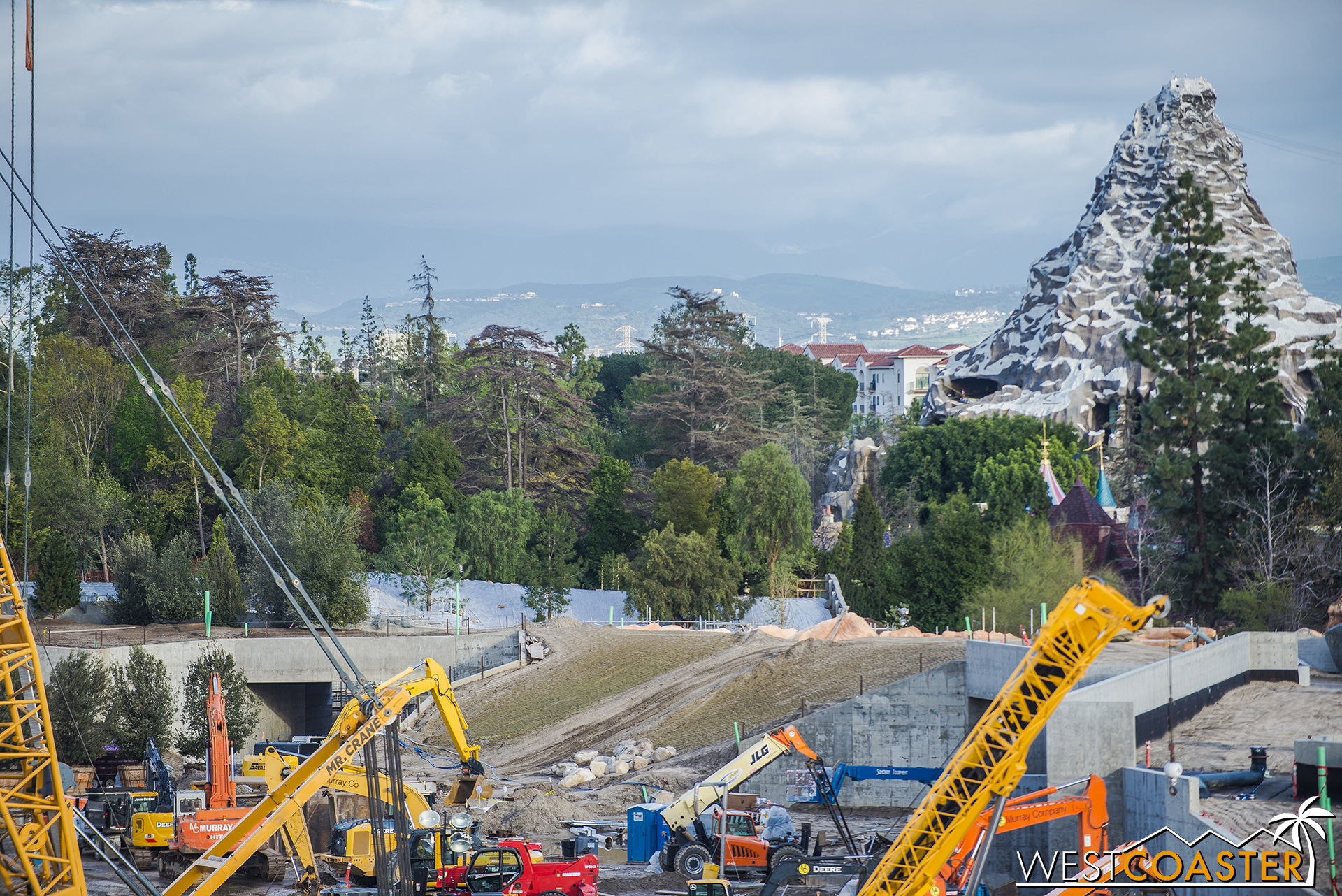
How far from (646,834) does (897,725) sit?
1079 centimetres

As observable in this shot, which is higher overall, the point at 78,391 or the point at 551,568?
the point at 78,391

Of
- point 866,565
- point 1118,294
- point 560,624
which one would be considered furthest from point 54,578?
point 1118,294

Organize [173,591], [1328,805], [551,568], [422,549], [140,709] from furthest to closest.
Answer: [422,549] → [551,568] → [173,591] → [140,709] → [1328,805]

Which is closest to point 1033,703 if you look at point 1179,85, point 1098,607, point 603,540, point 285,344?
point 1098,607

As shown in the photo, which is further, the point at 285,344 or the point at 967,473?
the point at 285,344

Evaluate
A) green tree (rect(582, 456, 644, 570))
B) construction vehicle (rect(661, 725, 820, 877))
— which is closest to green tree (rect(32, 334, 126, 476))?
green tree (rect(582, 456, 644, 570))

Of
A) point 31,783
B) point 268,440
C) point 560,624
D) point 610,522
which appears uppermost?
point 268,440

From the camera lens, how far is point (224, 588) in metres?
59.2

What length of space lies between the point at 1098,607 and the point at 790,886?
10.7 meters

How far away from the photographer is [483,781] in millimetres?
31922

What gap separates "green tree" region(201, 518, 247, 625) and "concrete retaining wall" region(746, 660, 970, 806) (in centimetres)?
3385

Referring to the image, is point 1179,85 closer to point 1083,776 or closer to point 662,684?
point 662,684

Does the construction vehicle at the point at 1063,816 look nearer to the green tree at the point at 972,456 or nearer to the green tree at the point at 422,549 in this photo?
the green tree at the point at 422,549

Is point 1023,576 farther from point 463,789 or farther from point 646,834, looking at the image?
point 463,789
